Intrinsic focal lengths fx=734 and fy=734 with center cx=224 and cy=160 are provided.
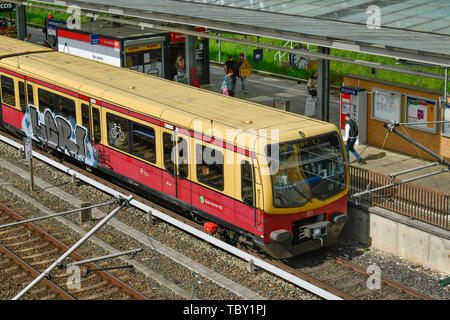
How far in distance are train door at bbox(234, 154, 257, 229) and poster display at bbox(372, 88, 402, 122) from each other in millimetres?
7427

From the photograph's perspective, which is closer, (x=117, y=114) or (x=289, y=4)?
(x=117, y=114)

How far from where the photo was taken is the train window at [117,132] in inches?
658

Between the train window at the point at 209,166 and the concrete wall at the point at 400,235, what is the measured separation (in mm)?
3225

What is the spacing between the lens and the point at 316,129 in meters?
13.8

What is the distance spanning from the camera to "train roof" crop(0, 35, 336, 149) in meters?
14.1

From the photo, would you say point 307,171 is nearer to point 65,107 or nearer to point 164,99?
point 164,99

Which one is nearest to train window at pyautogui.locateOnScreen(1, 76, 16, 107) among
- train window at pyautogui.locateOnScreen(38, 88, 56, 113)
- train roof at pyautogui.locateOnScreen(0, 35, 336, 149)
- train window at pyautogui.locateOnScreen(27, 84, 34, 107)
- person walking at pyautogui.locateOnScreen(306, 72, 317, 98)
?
train roof at pyautogui.locateOnScreen(0, 35, 336, 149)

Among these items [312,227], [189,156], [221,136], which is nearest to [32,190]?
[189,156]

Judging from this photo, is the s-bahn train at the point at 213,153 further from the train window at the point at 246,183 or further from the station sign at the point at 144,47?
the station sign at the point at 144,47

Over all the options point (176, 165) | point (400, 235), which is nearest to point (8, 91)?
point (176, 165)

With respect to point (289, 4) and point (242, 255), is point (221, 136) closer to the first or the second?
point (242, 255)

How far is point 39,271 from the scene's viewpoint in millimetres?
13906

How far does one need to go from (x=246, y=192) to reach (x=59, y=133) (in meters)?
7.83

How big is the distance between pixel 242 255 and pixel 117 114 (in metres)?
5.02
